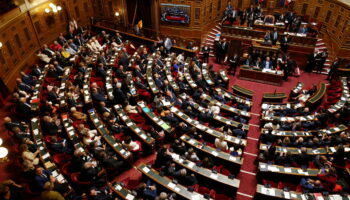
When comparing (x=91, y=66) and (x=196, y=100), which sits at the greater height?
(x=91, y=66)

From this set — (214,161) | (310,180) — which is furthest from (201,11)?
(310,180)

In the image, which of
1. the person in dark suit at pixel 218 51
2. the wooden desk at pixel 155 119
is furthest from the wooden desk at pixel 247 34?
the wooden desk at pixel 155 119

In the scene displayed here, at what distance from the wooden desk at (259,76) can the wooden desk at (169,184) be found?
8.95 metres

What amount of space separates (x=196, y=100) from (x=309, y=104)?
17.4 feet

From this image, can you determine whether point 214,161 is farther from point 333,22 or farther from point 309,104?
point 333,22

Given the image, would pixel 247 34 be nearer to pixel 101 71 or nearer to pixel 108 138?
pixel 101 71

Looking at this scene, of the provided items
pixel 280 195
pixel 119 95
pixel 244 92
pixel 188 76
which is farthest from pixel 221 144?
pixel 188 76

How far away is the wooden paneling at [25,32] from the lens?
452 inches

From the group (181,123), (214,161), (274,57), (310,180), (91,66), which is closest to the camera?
(310,180)

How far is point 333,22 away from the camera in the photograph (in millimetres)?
15969

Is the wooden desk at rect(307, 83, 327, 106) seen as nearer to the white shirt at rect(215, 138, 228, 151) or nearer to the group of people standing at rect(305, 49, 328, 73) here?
the group of people standing at rect(305, 49, 328, 73)

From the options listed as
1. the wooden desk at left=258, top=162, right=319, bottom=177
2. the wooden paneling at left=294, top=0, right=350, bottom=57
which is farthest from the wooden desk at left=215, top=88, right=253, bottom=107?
the wooden paneling at left=294, top=0, right=350, bottom=57

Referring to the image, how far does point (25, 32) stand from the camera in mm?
12977

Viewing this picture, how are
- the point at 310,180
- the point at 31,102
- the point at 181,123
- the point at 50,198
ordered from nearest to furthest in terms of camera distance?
the point at 50,198 → the point at 310,180 → the point at 181,123 → the point at 31,102
